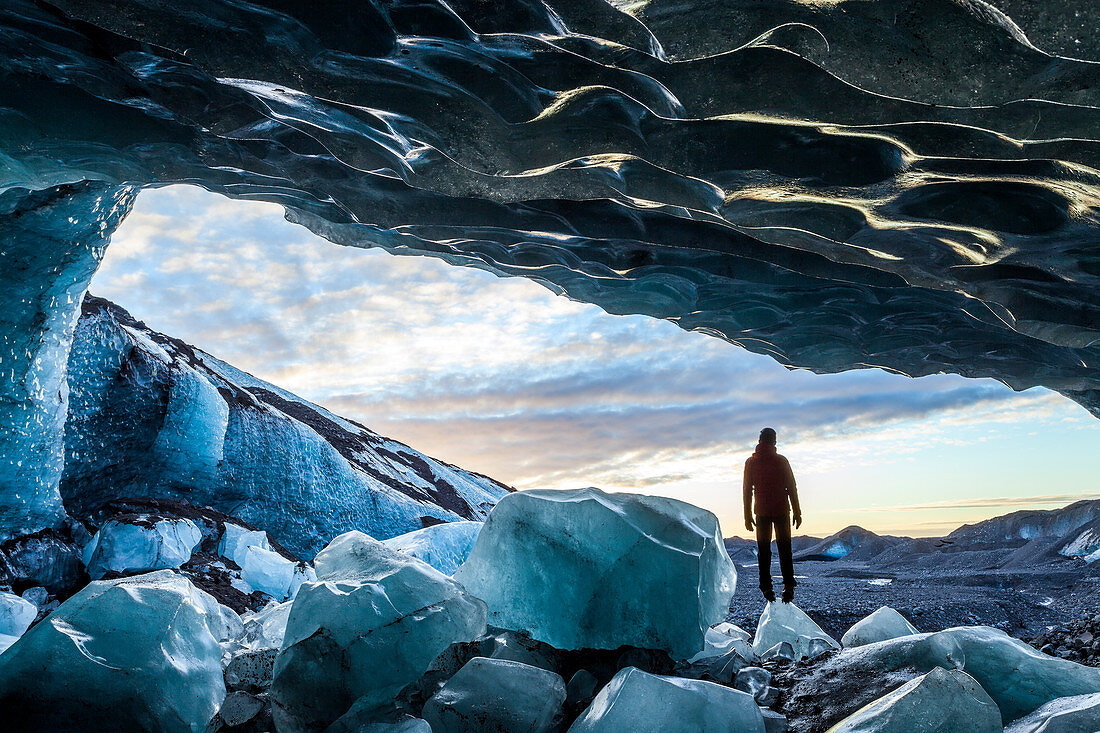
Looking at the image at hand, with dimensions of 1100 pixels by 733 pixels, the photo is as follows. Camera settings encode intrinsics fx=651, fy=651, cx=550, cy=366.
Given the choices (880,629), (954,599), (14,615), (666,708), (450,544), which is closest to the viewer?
(666,708)

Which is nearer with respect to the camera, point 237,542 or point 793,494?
point 793,494

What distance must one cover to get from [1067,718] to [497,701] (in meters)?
1.60

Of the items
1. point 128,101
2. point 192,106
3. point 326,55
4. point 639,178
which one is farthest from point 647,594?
point 128,101

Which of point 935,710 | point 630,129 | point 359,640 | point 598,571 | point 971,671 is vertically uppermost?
point 630,129

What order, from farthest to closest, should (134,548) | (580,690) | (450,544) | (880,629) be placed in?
(450,544) < (134,548) < (880,629) < (580,690)

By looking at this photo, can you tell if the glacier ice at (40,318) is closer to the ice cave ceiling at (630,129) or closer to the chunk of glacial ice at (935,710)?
the ice cave ceiling at (630,129)

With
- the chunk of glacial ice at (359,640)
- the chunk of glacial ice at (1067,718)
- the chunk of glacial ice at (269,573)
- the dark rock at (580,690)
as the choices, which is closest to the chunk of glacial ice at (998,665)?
the chunk of glacial ice at (1067,718)

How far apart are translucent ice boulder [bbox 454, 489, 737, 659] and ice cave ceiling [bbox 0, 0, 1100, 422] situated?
4.57ft

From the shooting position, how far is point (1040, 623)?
21.9ft

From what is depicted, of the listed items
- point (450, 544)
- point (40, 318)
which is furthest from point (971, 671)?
point (40, 318)

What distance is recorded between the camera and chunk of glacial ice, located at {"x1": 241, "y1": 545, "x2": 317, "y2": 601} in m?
6.14

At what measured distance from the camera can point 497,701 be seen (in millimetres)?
2090

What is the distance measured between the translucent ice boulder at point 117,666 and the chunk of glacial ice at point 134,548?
145 inches

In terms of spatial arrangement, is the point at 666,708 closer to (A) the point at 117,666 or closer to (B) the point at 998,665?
(B) the point at 998,665
